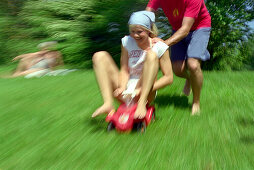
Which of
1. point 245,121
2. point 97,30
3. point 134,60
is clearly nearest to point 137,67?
point 134,60

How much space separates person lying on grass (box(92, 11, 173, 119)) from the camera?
2768 mm

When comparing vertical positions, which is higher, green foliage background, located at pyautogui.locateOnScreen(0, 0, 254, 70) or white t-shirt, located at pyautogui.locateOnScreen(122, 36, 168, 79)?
white t-shirt, located at pyautogui.locateOnScreen(122, 36, 168, 79)

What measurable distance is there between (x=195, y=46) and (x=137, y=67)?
0.84 m

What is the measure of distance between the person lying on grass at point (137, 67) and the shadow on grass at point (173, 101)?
2.27 feet

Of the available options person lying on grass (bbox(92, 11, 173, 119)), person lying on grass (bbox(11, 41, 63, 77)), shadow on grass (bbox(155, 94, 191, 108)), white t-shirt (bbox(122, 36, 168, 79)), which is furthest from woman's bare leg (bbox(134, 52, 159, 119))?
person lying on grass (bbox(11, 41, 63, 77))

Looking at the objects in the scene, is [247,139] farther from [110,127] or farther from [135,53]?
[135,53]

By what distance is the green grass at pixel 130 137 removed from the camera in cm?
221

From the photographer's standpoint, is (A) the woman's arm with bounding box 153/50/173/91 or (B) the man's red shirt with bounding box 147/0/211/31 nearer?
(A) the woman's arm with bounding box 153/50/173/91

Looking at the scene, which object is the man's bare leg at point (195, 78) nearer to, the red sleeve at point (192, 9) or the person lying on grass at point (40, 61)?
the red sleeve at point (192, 9)

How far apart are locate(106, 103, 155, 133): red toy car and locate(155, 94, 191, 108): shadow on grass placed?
91cm

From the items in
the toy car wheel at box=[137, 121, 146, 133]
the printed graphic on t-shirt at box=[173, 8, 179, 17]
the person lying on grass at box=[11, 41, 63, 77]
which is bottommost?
the person lying on grass at box=[11, 41, 63, 77]

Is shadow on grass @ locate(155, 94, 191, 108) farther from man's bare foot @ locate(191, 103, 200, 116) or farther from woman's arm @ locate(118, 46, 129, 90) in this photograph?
woman's arm @ locate(118, 46, 129, 90)

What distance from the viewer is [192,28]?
3.67 metres

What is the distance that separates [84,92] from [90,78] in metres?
1.44
